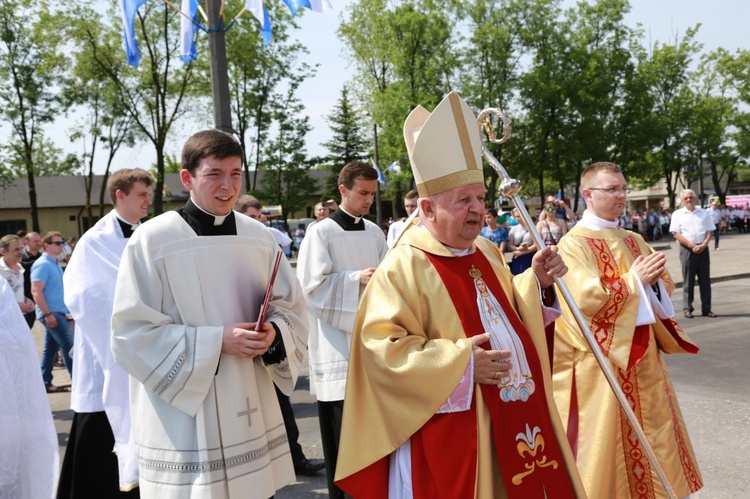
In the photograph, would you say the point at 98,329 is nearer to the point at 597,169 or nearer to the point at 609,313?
the point at 609,313

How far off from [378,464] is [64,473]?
7.89 ft

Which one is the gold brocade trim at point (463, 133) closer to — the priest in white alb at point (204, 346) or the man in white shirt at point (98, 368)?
the priest in white alb at point (204, 346)

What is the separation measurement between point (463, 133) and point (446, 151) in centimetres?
13

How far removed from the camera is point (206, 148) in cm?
300

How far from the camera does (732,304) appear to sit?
12719mm

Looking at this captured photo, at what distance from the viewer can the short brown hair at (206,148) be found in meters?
3.00

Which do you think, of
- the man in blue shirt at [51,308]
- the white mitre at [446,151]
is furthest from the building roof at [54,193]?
the white mitre at [446,151]

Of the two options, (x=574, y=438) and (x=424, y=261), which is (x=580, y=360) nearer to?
(x=574, y=438)

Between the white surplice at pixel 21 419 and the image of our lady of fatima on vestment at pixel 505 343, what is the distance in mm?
2262

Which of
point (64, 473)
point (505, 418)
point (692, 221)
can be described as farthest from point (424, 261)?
point (692, 221)

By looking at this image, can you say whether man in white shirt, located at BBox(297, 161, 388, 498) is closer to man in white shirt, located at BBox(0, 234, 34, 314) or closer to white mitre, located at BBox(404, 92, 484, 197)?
white mitre, located at BBox(404, 92, 484, 197)

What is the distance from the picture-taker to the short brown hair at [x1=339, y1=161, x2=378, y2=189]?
4820 mm

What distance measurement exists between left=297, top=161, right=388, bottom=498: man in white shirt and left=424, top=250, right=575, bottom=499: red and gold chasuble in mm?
1846

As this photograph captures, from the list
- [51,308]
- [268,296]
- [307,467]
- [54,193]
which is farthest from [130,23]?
[54,193]
